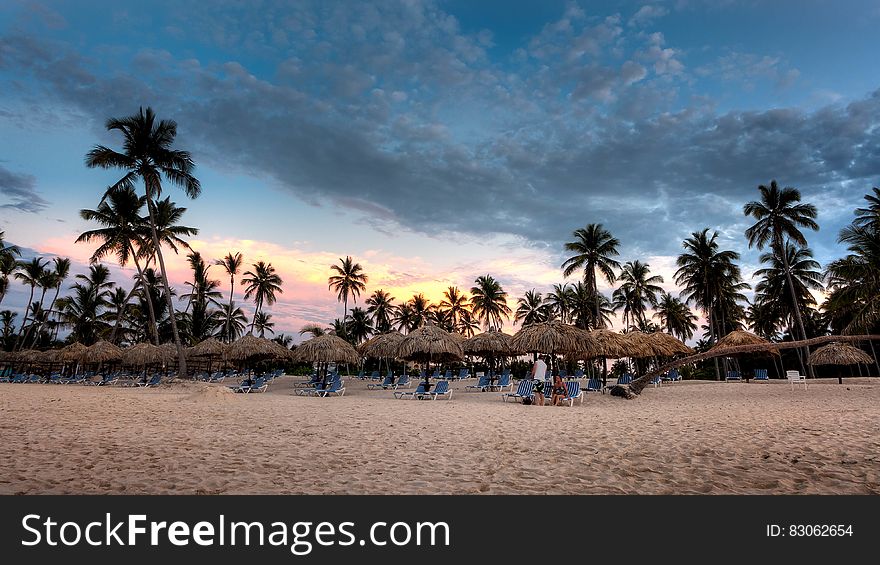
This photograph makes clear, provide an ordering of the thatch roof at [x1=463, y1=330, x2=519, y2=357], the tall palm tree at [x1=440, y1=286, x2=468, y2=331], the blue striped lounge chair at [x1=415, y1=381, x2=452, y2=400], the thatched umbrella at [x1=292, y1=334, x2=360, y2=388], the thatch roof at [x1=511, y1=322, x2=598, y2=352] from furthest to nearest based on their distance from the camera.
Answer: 1. the tall palm tree at [x1=440, y1=286, x2=468, y2=331]
2. the thatch roof at [x1=463, y1=330, x2=519, y2=357]
3. the thatched umbrella at [x1=292, y1=334, x2=360, y2=388]
4. the blue striped lounge chair at [x1=415, y1=381, x2=452, y2=400]
5. the thatch roof at [x1=511, y1=322, x2=598, y2=352]

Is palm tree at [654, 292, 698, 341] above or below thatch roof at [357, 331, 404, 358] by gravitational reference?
above

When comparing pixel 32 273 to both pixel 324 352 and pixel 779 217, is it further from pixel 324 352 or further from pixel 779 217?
pixel 779 217

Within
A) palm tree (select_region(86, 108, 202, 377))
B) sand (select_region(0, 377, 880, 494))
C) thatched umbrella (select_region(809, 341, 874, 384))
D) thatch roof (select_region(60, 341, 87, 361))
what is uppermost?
palm tree (select_region(86, 108, 202, 377))

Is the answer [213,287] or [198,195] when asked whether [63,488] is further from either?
[213,287]

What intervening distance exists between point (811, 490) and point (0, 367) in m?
50.6

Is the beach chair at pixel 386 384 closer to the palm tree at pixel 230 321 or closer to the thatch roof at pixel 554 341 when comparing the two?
the thatch roof at pixel 554 341

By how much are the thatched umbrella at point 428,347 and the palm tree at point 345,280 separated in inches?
1098

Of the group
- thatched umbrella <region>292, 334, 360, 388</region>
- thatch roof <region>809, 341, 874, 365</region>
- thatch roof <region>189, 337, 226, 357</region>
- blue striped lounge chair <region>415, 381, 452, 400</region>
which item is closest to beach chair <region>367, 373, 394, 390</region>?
thatched umbrella <region>292, 334, 360, 388</region>

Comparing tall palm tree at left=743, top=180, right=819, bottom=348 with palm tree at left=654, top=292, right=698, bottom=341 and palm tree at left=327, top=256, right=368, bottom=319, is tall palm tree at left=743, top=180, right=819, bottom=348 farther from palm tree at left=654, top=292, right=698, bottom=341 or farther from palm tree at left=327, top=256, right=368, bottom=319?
palm tree at left=327, top=256, right=368, bottom=319

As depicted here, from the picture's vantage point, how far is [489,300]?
48.3m

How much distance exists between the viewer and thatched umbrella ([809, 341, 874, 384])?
22453mm

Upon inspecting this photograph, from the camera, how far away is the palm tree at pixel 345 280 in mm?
45594

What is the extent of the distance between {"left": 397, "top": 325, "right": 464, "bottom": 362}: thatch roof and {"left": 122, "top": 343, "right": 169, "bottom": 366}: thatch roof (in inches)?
686
